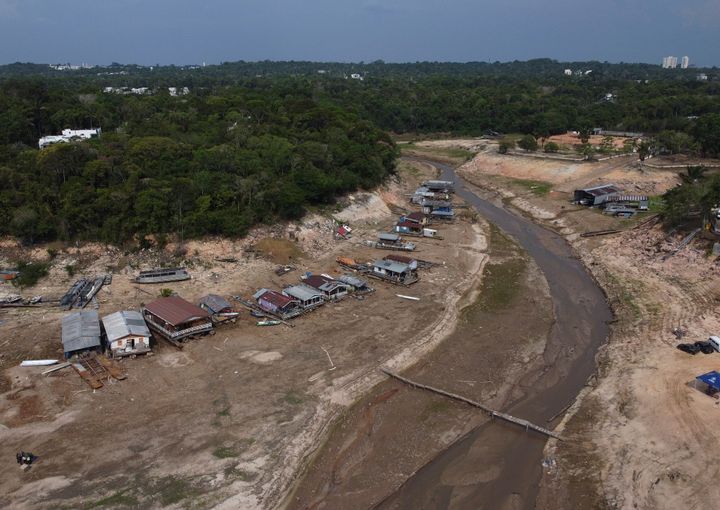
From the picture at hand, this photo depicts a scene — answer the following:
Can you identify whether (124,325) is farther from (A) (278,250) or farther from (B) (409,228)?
(B) (409,228)

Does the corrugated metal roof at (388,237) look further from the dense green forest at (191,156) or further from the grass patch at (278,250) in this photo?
the grass patch at (278,250)

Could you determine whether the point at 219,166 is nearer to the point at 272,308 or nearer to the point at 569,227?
the point at 272,308

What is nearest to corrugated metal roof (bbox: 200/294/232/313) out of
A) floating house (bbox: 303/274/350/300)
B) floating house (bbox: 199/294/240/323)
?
floating house (bbox: 199/294/240/323)

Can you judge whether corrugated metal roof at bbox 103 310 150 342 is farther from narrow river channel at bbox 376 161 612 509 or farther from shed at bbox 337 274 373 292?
narrow river channel at bbox 376 161 612 509

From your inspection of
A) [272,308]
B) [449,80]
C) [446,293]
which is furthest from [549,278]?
[449,80]

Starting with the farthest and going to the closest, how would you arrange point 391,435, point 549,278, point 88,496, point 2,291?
1. point 549,278
2. point 2,291
3. point 391,435
4. point 88,496
